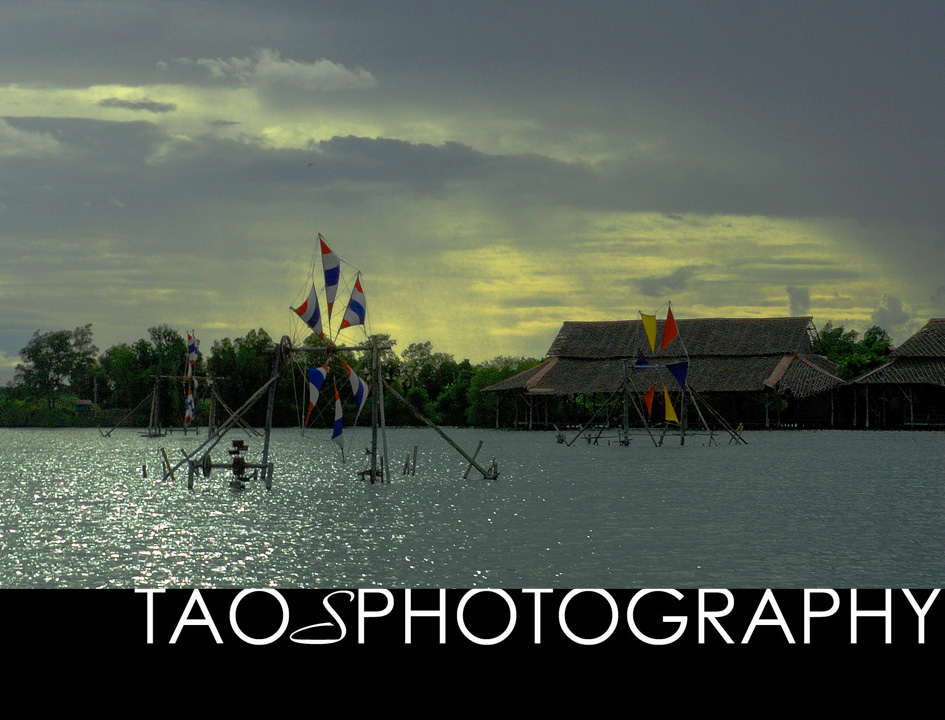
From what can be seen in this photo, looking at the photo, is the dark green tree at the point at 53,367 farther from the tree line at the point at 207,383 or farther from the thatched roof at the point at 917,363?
the thatched roof at the point at 917,363

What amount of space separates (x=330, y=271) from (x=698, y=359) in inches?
2088

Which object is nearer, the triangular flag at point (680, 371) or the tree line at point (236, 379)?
the triangular flag at point (680, 371)

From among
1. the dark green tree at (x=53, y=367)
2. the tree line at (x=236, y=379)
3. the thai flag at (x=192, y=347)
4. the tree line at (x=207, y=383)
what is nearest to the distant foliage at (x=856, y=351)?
the tree line at (x=236, y=379)

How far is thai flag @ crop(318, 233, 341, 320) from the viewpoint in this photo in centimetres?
3431

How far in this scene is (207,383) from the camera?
102 meters

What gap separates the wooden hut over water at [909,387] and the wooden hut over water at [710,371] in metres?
2.68

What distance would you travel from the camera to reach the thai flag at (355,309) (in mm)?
34656

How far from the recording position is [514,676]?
10289 millimetres

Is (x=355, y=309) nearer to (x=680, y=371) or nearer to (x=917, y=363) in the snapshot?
(x=680, y=371)

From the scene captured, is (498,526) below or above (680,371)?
below

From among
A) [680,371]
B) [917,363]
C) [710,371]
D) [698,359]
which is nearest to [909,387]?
[917,363]

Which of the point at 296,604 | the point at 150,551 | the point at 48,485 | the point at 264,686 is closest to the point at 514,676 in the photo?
the point at 264,686

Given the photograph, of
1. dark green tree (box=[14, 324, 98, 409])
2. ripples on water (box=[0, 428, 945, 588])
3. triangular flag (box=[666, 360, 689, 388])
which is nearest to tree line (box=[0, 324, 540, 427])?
dark green tree (box=[14, 324, 98, 409])

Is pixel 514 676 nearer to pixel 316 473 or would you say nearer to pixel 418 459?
pixel 316 473
